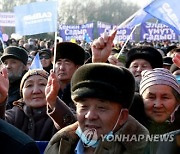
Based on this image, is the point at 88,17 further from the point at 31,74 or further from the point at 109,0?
the point at 31,74

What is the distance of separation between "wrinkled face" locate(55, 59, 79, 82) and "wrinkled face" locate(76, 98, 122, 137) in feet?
6.48

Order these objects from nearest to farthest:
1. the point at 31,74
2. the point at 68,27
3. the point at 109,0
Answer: the point at 31,74 → the point at 68,27 → the point at 109,0

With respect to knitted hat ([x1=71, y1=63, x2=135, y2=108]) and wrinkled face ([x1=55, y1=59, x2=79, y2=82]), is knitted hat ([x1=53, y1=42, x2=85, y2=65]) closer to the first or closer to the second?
wrinkled face ([x1=55, y1=59, x2=79, y2=82])

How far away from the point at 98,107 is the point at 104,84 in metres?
0.12

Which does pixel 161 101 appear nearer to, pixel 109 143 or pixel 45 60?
pixel 109 143

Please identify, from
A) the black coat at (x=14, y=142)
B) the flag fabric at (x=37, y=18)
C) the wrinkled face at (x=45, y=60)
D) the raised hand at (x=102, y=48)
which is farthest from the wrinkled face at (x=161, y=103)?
the wrinkled face at (x=45, y=60)

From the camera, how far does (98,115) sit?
2291mm

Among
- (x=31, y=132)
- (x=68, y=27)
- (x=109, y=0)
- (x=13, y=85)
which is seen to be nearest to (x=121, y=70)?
(x=31, y=132)

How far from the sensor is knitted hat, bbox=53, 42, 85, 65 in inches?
175

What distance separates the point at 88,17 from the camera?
58.7 meters

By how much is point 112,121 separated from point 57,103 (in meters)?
0.71

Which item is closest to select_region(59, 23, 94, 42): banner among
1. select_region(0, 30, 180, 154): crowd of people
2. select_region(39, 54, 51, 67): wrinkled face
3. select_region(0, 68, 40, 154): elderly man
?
select_region(39, 54, 51, 67): wrinkled face

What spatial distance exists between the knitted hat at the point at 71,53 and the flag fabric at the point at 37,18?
0.34 m

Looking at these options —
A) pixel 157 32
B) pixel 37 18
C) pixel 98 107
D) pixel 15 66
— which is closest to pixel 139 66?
pixel 37 18
